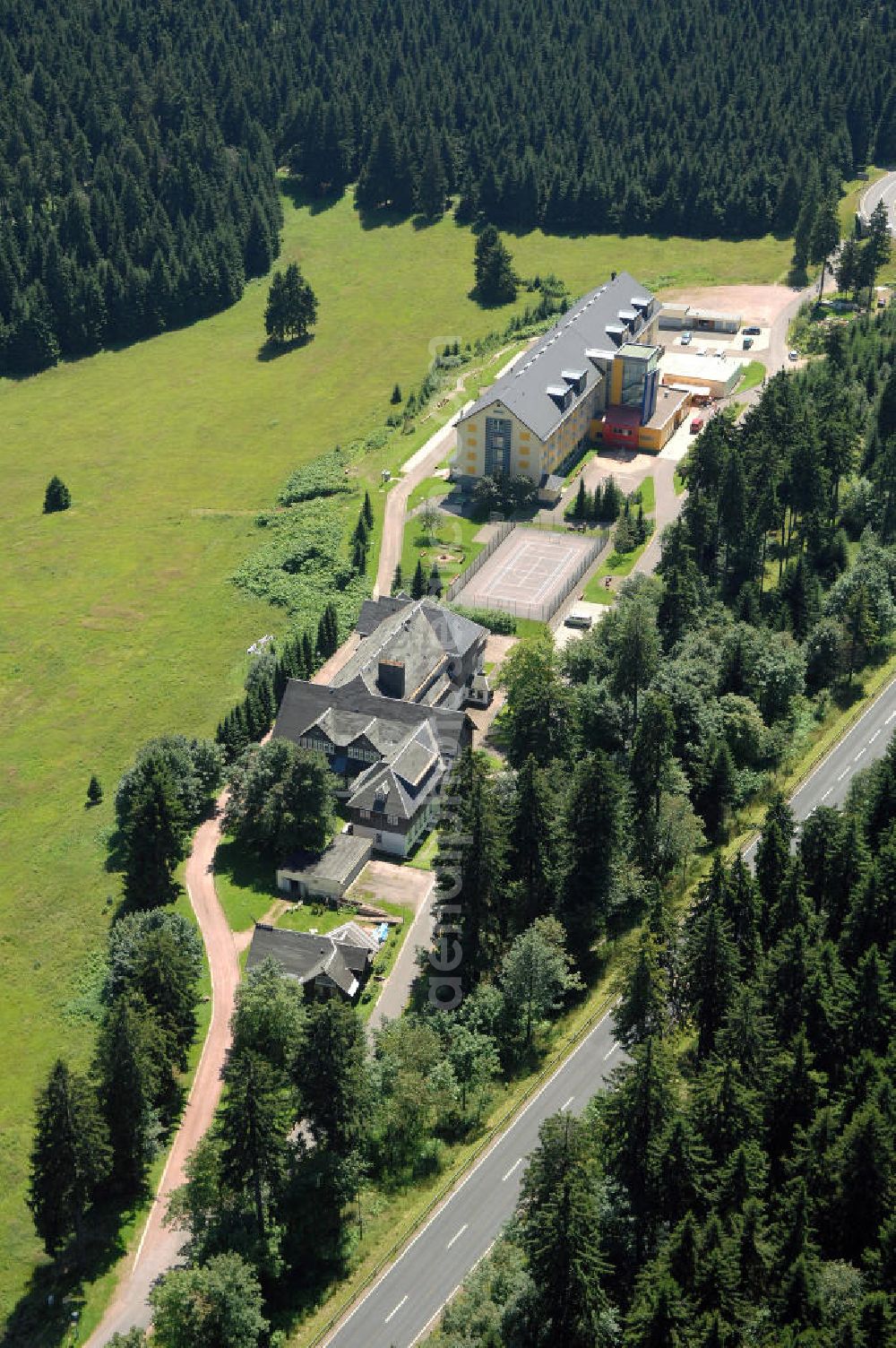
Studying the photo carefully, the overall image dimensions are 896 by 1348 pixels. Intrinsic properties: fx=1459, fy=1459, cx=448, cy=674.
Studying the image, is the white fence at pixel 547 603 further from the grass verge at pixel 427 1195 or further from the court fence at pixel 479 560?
the grass verge at pixel 427 1195

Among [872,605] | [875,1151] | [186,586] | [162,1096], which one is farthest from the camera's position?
[186,586]

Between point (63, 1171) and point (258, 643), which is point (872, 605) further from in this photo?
point (63, 1171)

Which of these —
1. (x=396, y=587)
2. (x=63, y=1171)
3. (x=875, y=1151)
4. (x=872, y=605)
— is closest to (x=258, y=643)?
(x=396, y=587)

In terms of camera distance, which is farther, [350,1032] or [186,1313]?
[350,1032]

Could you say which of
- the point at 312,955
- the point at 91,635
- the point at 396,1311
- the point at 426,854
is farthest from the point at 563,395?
the point at 396,1311

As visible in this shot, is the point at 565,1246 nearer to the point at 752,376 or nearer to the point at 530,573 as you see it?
the point at 530,573

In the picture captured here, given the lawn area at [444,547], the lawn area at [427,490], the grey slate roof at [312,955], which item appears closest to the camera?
the grey slate roof at [312,955]

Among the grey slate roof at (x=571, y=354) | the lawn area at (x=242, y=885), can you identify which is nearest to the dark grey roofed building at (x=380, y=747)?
the lawn area at (x=242, y=885)

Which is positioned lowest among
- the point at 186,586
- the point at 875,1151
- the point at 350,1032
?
the point at 186,586
